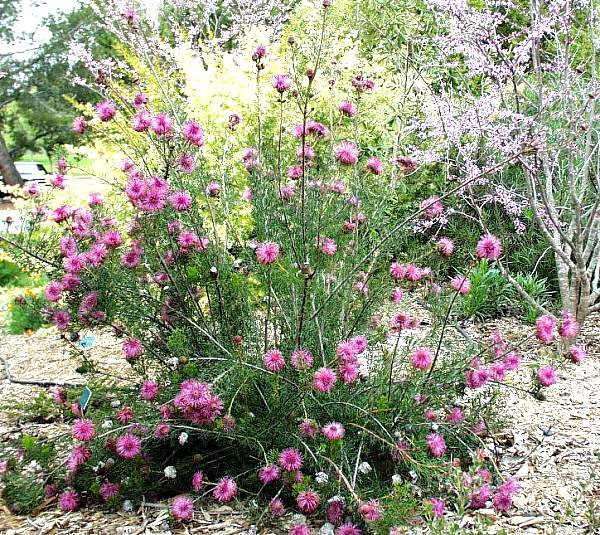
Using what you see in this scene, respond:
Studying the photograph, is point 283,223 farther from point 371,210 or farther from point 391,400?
point 391,400

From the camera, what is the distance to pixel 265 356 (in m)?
2.14

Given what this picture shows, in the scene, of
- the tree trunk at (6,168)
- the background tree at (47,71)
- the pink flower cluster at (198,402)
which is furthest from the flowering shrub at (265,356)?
the tree trunk at (6,168)

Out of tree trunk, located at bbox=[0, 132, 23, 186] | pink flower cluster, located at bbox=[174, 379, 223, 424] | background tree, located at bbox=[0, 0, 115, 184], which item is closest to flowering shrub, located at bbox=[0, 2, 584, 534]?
pink flower cluster, located at bbox=[174, 379, 223, 424]

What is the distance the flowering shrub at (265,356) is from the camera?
82.4 inches

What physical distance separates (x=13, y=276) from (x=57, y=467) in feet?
17.0

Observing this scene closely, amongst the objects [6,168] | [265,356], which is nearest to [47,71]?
[6,168]

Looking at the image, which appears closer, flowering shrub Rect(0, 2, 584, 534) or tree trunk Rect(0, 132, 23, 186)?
flowering shrub Rect(0, 2, 584, 534)

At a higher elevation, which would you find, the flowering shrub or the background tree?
the background tree

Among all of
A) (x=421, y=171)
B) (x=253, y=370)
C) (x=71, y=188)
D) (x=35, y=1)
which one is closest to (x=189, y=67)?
(x=71, y=188)

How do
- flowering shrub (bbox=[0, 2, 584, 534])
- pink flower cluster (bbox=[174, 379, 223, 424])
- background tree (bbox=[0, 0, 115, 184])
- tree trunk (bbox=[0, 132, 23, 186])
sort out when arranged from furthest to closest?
tree trunk (bbox=[0, 132, 23, 186]), background tree (bbox=[0, 0, 115, 184]), flowering shrub (bbox=[0, 2, 584, 534]), pink flower cluster (bbox=[174, 379, 223, 424])

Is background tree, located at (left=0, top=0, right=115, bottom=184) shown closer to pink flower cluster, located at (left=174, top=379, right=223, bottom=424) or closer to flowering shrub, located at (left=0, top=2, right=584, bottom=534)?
flowering shrub, located at (left=0, top=2, right=584, bottom=534)

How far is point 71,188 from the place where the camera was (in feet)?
18.5

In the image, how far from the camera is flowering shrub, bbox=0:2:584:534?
82.4 inches

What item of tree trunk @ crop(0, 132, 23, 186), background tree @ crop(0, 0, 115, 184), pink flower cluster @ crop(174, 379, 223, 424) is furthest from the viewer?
tree trunk @ crop(0, 132, 23, 186)
